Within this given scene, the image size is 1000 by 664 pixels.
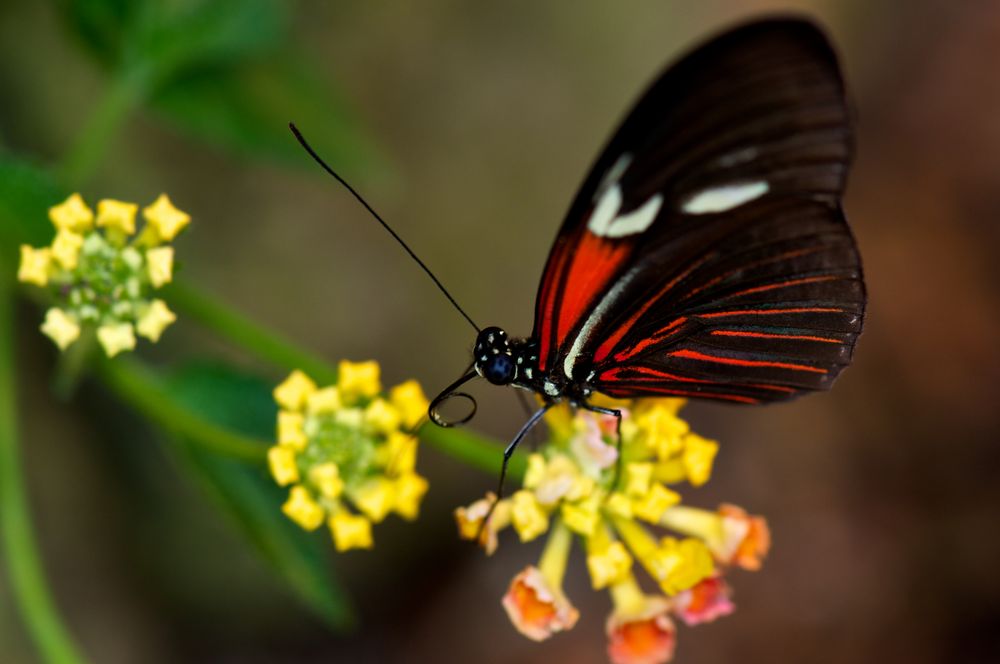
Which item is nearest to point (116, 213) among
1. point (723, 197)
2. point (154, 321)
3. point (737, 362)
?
point (154, 321)

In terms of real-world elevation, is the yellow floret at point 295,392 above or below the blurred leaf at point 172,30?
below

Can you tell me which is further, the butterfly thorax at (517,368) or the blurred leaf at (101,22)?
the blurred leaf at (101,22)

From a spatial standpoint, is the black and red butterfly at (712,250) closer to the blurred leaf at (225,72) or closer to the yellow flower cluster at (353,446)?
the yellow flower cluster at (353,446)

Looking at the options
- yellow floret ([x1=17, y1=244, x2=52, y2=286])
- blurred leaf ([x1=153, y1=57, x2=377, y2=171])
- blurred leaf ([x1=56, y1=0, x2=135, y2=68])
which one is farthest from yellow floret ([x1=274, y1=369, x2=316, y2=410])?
blurred leaf ([x1=56, y1=0, x2=135, y2=68])

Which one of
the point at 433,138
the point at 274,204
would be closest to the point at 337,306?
the point at 274,204

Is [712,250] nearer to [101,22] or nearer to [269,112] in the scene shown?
[269,112]

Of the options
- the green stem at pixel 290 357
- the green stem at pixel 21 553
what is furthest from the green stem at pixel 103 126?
the green stem at pixel 290 357
